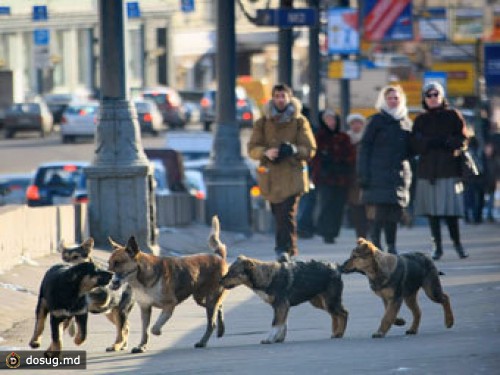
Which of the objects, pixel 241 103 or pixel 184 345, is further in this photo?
pixel 241 103

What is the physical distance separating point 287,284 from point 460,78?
60631mm

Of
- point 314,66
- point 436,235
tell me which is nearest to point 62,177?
point 314,66

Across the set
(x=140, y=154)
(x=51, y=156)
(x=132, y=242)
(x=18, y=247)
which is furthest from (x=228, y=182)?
(x=51, y=156)

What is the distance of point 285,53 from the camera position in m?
31.7

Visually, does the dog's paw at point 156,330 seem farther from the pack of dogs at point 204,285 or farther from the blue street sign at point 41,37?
the blue street sign at point 41,37

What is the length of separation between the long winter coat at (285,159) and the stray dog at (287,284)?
18.7 ft

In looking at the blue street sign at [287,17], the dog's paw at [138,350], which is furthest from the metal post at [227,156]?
the dog's paw at [138,350]

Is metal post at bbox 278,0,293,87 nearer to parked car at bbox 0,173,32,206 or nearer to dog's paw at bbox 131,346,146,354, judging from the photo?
parked car at bbox 0,173,32,206

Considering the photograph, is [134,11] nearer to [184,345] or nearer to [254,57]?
[184,345]

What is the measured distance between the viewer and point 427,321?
13.1 m

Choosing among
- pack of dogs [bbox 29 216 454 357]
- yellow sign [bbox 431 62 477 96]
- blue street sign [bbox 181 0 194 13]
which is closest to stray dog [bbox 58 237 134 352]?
pack of dogs [bbox 29 216 454 357]

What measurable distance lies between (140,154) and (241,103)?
56102 millimetres

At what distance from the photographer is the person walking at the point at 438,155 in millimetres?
18125

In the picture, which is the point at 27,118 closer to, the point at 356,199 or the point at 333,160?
the point at 356,199
